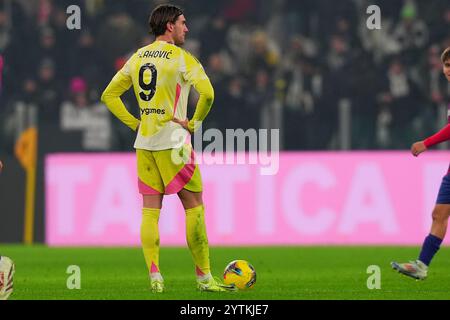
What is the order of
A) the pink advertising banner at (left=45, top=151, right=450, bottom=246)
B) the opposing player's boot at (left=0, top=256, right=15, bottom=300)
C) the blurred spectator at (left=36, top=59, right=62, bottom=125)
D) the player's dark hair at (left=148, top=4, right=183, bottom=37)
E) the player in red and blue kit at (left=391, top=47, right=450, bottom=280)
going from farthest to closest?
the blurred spectator at (left=36, top=59, right=62, bottom=125) < the pink advertising banner at (left=45, top=151, right=450, bottom=246) < the player in red and blue kit at (left=391, top=47, right=450, bottom=280) < the player's dark hair at (left=148, top=4, right=183, bottom=37) < the opposing player's boot at (left=0, top=256, right=15, bottom=300)

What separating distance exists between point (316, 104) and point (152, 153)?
7.80m

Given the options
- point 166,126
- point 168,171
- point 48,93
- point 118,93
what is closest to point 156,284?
point 168,171

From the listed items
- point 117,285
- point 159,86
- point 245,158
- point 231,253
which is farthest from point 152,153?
point 245,158

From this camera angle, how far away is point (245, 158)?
15516 mm

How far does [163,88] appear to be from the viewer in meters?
8.27

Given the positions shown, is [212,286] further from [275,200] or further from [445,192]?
[275,200]

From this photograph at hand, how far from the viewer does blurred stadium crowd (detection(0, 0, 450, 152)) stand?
51.4 ft

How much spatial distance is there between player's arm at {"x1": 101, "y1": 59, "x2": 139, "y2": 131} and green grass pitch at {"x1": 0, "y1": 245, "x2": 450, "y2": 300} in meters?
1.26

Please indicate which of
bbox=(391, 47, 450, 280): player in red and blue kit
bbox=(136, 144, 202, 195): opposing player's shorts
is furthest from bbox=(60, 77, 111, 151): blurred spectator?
bbox=(136, 144, 202, 195): opposing player's shorts

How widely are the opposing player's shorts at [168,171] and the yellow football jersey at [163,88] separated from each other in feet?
0.21

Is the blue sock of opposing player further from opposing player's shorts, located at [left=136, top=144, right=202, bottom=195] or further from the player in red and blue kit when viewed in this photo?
opposing player's shorts, located at [left=136, top=144, right=202, bottom=195]

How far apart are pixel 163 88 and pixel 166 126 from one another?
0.90ft

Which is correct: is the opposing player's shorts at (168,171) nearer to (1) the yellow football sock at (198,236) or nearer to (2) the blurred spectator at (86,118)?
(1) the yellow football sock at (198,236)

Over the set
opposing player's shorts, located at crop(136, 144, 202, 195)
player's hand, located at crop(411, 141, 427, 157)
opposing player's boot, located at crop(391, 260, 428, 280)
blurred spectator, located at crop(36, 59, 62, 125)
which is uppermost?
blurred spectator, located at crop(36, 59, 62, 125)
